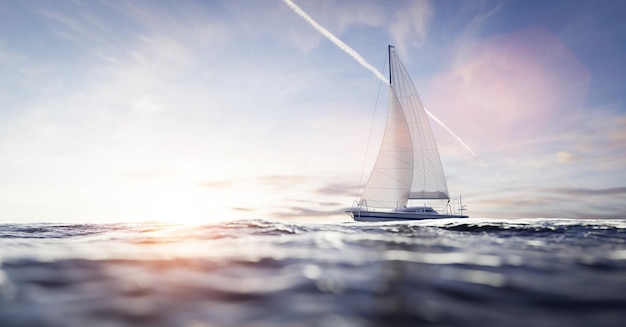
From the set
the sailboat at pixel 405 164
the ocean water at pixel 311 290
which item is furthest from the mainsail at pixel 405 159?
the ocean water at pixel 311 290

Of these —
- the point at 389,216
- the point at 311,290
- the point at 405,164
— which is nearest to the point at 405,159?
the point at 405,164

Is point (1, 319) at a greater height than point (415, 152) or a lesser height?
Answer: lesser

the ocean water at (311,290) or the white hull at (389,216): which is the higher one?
the white hull at (389,216)

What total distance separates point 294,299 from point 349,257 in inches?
116

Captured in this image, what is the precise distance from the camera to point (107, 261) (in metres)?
5.48

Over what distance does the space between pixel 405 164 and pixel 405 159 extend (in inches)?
27.3

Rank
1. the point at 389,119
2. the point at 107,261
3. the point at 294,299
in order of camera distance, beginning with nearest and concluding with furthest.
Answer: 1. the point at 294,299
2. the point at 107,261
3. the point at 389,119

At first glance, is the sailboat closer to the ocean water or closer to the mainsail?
the mainsail

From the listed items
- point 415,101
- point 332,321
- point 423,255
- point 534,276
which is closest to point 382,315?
point 332,321

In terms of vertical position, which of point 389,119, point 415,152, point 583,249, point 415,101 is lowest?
point 583,249

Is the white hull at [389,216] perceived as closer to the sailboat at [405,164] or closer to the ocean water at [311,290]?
the sailboat at [405,164]

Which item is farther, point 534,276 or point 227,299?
point 534,276

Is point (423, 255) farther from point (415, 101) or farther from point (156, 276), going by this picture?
point (415, 101)

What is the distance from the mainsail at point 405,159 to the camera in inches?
1737
